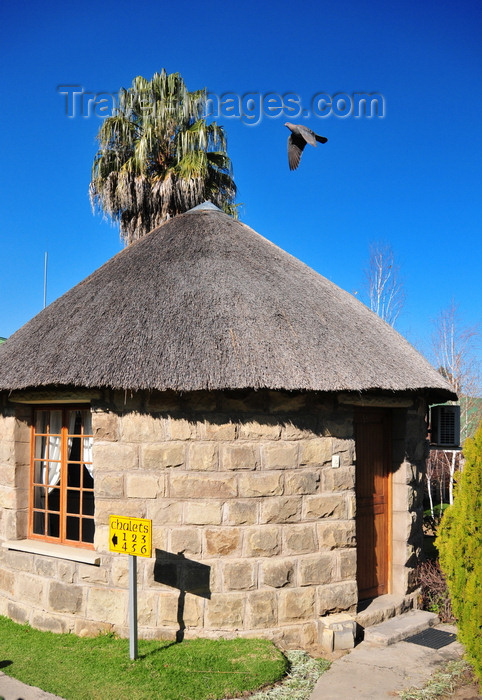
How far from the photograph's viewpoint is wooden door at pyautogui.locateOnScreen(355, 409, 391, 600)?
6.51 meters

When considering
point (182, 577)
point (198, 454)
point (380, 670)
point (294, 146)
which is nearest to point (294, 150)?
point (294, 146)

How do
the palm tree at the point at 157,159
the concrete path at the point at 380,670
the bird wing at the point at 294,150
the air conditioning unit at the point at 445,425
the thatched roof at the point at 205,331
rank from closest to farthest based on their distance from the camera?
the concrete path at the point at 380,670 → the thatched roof at the point at 205,331 → the air conditioning unit at the point at 445,425 → the bird wing at the point at 294,150 → the palm tree at the point at 157,159

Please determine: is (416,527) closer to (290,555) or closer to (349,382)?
(290,555)

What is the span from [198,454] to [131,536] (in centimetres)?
99

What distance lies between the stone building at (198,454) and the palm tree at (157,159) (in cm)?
849

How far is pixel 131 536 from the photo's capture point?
16.3ft

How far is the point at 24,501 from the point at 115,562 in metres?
1.61

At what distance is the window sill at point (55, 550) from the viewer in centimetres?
561

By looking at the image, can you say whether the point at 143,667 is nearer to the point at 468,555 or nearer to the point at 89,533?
the point at 89,533

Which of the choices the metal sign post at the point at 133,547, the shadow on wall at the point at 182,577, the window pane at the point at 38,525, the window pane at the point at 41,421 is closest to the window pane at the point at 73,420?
the window pane at the point at 41,421

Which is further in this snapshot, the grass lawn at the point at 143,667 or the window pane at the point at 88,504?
the window pane at the point at 88,504

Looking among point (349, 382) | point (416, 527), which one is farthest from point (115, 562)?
point (416, 527)

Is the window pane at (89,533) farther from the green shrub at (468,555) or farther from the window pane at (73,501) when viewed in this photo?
the green shrub at (468,555)

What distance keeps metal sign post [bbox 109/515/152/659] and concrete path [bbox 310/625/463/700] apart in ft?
5.43
